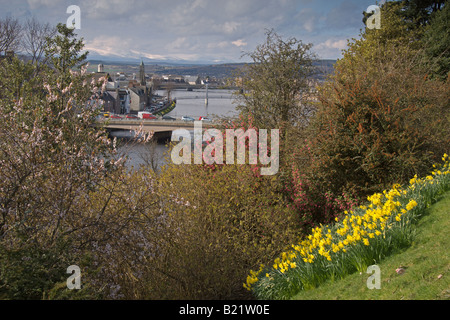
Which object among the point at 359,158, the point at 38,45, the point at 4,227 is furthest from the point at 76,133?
the point at 38,45

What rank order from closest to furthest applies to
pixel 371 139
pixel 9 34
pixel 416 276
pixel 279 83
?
pixel 416 276 < pixel 371 139 < pixel 279 83 < pixel 9 34

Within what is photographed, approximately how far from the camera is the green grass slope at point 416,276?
435cm

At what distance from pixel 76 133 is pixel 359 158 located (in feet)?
21.1

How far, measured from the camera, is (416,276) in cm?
460

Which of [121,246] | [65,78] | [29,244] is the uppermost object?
[65,78]

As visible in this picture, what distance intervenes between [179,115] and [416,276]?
67.6 m

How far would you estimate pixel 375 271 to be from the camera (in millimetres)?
5027

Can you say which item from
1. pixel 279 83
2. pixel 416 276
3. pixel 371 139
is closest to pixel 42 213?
pixel 416 276

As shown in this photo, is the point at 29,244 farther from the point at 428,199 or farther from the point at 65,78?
the point at 65,78

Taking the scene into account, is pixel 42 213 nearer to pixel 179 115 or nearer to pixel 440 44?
pixel 440 44

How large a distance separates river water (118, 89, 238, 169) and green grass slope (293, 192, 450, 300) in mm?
3550

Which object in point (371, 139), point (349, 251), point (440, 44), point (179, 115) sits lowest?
point (349, 251)

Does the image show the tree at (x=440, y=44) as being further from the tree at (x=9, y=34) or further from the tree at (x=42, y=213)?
the tree at (x=9, y=34)

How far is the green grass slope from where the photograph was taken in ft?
14.3
